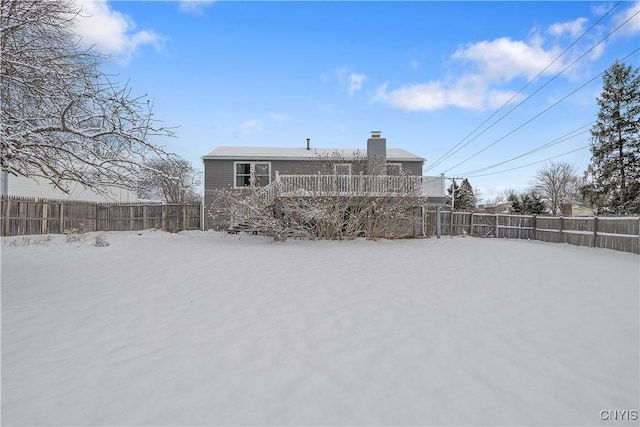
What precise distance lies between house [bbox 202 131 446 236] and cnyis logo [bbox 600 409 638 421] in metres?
9.73

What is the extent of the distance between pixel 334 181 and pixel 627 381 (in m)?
9.75

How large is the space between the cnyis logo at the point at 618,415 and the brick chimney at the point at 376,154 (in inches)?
428

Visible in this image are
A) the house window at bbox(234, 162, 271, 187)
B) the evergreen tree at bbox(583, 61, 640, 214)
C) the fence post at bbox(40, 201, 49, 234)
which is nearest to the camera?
the fence post at bbox(40, 201, 49, 234)

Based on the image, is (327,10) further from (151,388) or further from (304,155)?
(151,388)

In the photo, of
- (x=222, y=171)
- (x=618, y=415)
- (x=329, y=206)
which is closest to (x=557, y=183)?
(x=329, y=206)

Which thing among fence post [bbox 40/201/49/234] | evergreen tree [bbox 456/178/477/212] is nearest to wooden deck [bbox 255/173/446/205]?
fence post [bbox 40/201/49/234]

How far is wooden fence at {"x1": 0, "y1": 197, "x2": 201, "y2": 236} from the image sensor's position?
1379cm

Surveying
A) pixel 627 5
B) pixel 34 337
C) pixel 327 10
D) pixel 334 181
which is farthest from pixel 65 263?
pixel 627 5

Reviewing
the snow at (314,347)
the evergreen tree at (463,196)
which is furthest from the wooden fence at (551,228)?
the evergreen tree at (463,196)

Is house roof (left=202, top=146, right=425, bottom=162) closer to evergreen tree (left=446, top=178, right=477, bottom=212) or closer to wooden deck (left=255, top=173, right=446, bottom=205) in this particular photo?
wooden deck (left=255, top=173, right=446, bottom=205)

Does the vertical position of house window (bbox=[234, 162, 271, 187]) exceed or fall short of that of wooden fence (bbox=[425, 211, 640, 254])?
it exceeds it

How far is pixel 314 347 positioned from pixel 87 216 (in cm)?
1839

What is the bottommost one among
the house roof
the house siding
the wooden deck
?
the wooden deck

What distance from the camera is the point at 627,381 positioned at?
2.88 m
